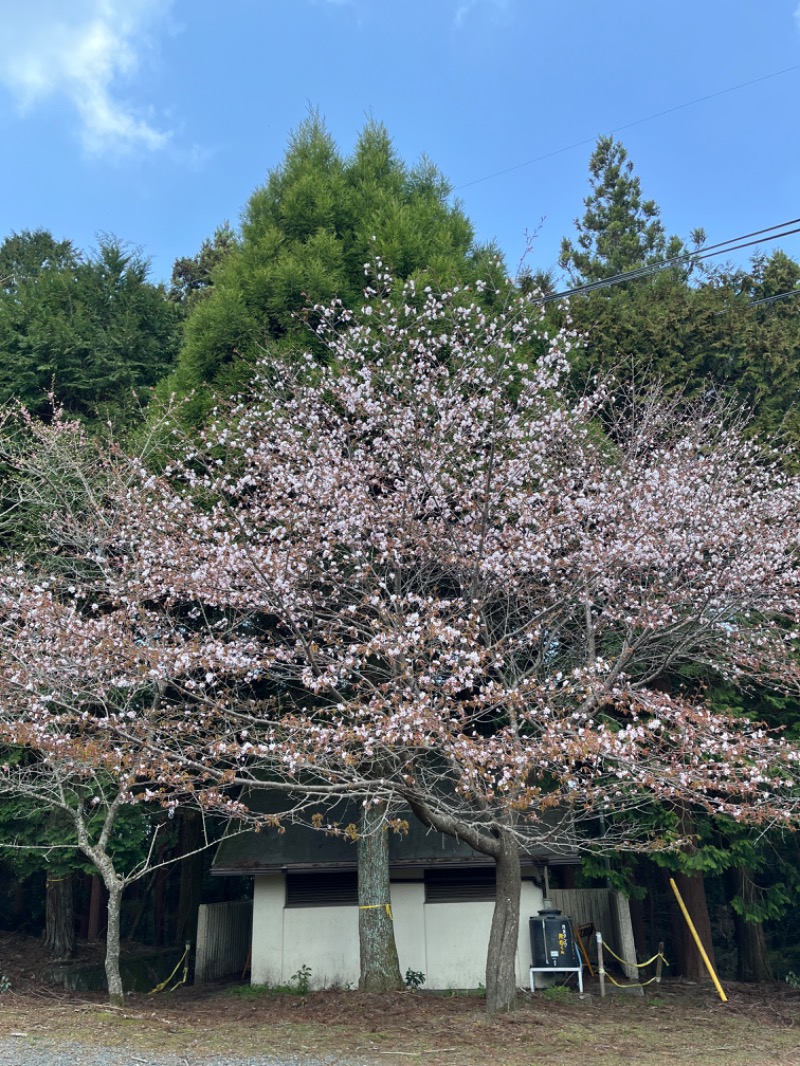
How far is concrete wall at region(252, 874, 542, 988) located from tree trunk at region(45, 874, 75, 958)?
3.80m

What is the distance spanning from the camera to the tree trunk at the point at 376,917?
36.6 ft

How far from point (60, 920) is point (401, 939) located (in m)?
6.21

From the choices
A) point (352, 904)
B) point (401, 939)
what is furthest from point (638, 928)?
point (352, 904)

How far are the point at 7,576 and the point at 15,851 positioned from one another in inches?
176

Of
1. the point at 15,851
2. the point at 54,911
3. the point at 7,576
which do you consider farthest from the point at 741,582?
the point at 54,911

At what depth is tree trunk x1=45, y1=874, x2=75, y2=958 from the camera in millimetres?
14633

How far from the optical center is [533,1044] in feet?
26.7

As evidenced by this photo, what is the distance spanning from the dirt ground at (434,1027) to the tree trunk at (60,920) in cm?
275

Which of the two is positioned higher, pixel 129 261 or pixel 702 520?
pixel 129 261

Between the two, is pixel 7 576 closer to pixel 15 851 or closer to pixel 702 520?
pixel 15 851

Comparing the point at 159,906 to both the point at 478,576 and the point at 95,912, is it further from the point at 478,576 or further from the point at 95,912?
the point at 478,576

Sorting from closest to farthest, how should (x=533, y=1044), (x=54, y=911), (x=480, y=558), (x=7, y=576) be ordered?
1. (x=533, y=1044)
2. (x=480, y=558)
3. (x=7, y=576)
4. (x=54, y=911)

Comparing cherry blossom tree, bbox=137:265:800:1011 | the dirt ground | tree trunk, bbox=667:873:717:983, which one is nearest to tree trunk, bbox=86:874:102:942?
the dirt ground

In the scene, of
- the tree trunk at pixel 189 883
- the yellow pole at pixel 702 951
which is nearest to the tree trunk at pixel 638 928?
the yellow pole at pixel 702 951
